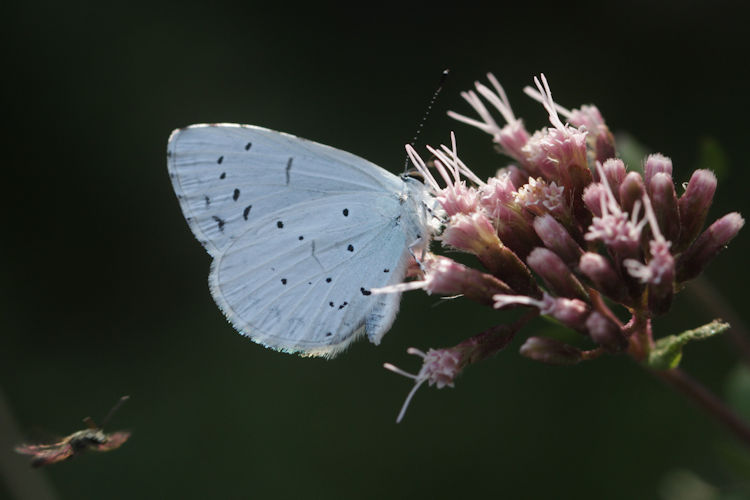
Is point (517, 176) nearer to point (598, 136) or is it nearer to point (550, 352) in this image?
point (598, 136)

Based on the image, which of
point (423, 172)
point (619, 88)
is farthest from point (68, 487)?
point (619, 88)

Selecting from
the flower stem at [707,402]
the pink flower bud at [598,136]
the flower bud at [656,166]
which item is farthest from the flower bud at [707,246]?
the pink flower bud at [598,136]

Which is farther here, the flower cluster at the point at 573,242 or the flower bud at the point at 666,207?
the flower bud at the point at 666,207

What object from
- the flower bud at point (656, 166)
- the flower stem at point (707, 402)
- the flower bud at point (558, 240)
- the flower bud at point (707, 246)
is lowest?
the flower stem at point (707, 402)

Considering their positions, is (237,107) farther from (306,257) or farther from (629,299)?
(629,299)

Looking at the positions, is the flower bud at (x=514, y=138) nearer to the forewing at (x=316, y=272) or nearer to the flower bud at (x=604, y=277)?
the forewing at (x=316, y=272)

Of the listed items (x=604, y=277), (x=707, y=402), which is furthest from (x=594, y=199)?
(x=707, y=402)
